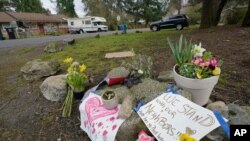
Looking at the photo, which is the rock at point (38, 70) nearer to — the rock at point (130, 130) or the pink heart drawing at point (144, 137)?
the rock at point (130, 130)

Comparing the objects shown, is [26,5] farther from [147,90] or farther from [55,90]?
[147,90]

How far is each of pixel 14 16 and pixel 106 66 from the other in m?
26.2

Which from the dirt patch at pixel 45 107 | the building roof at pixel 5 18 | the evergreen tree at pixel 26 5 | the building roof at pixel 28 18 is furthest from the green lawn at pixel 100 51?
the evergreen tree at pixel 26 5

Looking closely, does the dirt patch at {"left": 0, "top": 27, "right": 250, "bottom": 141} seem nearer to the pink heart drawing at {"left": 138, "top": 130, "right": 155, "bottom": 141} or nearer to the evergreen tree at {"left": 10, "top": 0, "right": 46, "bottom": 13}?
the pink heart drawing at {"left": 138, "top": 130, "right": 155, "bottom": 141}

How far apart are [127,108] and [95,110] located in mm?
354

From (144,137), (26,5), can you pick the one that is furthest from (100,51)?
(26,5)

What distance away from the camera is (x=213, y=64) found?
5.41 feet

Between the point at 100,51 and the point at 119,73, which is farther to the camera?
the point at 100,51

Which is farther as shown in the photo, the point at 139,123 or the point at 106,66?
the point at 106,66

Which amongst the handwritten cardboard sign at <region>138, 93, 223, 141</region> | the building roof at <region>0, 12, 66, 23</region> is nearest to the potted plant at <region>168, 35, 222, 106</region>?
the handwritten cardboard sign at <region>138, 93, 223, 141</region>

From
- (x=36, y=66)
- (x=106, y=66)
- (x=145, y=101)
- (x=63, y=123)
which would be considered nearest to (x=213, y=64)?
(x=145, y=101)

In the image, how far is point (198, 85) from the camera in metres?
1.65

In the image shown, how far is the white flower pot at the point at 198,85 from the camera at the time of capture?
5.37ft

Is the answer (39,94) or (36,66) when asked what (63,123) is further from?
(36,66)
